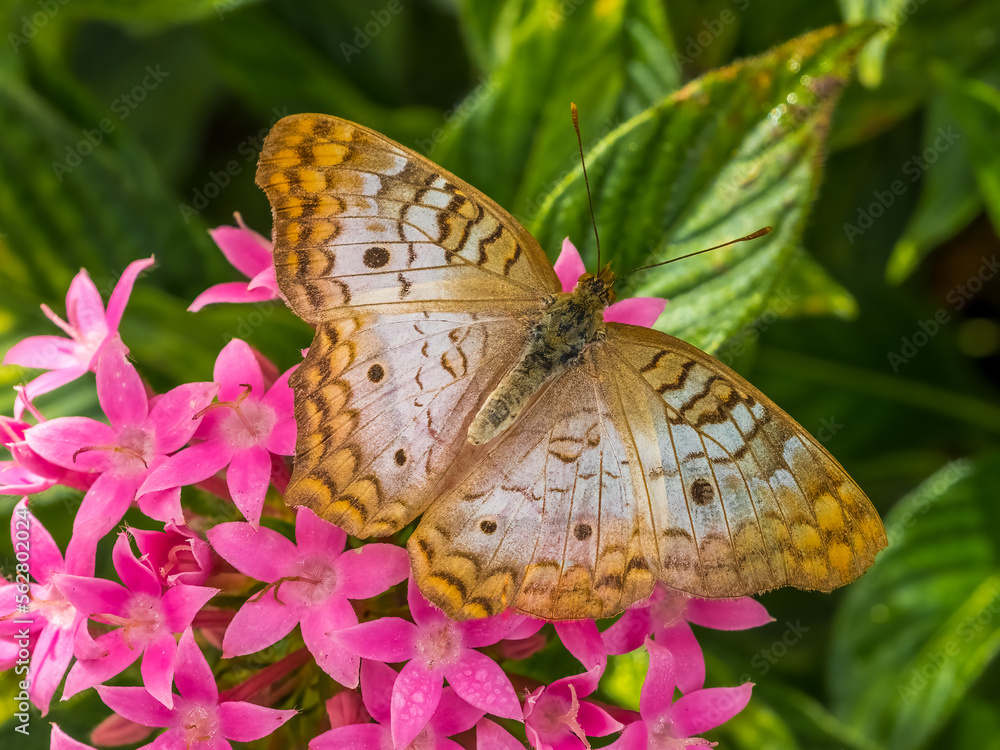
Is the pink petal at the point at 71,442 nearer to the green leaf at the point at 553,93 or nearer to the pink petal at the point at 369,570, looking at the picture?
the pink petal at the point at 369,570

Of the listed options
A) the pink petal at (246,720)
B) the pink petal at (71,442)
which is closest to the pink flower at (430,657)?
the pink petal at (246,720)

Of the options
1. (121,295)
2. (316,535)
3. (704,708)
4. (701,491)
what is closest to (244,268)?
(121,295)

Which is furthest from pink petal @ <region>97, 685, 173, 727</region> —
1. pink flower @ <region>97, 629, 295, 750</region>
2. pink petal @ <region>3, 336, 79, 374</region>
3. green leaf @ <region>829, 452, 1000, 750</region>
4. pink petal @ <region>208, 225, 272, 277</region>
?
green leaf @ <region>829, 452, 1000, 750</region>

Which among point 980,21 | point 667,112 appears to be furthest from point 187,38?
point 980,21

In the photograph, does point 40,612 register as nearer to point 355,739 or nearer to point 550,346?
point 355,739

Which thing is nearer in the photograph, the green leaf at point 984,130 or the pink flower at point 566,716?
the pink flower at point 566,716
